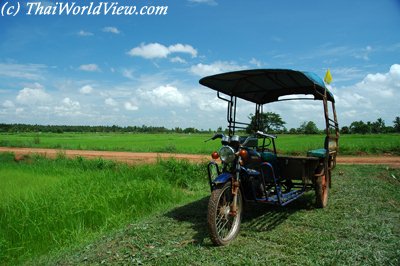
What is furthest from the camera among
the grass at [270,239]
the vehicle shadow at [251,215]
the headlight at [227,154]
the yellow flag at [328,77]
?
the yellow flag at [328,77]

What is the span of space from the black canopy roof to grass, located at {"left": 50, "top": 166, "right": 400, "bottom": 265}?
2051 millimetres

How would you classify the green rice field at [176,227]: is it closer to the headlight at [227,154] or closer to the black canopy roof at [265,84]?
the headlight at [227,154]

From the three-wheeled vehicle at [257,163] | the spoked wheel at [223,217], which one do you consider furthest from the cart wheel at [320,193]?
the spoked wheel at [223,217]

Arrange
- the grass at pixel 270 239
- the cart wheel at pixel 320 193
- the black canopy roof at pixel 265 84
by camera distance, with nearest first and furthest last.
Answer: the grass at pixel 270 239 < the black canopy roof at pixel 265 84 < the cart wheel at pixel 320 193

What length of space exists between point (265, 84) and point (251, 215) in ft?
7.95

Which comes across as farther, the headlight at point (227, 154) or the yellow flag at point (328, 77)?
the yellow flag at point (328, 77)

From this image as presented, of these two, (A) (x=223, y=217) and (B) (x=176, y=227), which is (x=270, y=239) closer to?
(A) (x=223, y=217)

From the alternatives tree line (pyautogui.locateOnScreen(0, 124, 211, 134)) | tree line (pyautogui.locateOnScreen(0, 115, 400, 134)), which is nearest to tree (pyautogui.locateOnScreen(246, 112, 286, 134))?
tree line (pyautogui.locateOnScreen(0, 115, 400, 134))

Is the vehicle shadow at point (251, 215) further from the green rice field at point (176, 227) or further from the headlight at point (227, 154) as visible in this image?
the headlight at point (227, 154)

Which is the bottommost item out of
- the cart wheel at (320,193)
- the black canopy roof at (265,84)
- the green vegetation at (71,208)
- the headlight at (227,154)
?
the green vegetation at (71,208)

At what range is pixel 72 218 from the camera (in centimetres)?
548

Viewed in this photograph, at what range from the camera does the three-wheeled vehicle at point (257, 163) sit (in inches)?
163

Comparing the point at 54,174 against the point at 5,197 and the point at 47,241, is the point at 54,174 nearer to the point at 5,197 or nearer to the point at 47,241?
the point at 5,197

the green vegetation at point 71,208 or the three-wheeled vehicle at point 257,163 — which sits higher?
the three-wheeled vehicle at point 257,163
